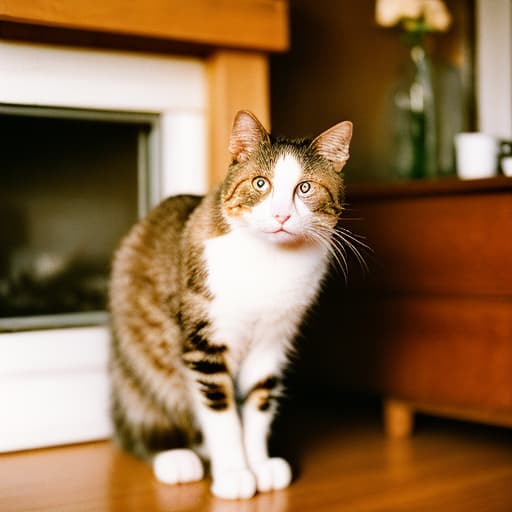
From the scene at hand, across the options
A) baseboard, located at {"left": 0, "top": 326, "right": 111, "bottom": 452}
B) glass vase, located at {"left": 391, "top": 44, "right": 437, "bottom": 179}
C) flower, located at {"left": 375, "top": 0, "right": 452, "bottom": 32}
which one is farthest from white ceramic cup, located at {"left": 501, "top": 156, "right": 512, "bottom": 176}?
baseboard, located at {"left": 0, "top": 326, "right": 111, "bottom": 452}

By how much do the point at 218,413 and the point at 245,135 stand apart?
485 mm

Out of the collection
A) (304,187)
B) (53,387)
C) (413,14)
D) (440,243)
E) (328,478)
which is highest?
(413,14)

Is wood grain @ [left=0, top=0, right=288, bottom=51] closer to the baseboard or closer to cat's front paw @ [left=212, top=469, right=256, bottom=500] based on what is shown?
the baseboard

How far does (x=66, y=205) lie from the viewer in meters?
1.75

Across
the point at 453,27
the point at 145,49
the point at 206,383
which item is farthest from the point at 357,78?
the point at 206,383

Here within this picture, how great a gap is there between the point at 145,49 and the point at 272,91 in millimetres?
494

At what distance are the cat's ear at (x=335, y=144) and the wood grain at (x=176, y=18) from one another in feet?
1.66

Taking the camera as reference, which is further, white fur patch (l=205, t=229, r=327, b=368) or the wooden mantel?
the wooden mantel

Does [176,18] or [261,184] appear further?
[176,18]

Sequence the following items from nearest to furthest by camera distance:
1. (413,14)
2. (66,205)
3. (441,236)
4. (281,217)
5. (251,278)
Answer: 1. (281,217)
2. (251,278)
3. (441,236)
4. (66,205)
5. (413,14)

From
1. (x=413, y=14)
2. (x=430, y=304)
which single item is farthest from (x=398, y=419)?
(x=413, y=14)

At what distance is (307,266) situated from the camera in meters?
1.24

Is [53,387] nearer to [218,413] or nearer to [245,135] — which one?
[218,413]

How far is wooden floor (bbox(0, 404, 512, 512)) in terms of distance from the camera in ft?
3.92
